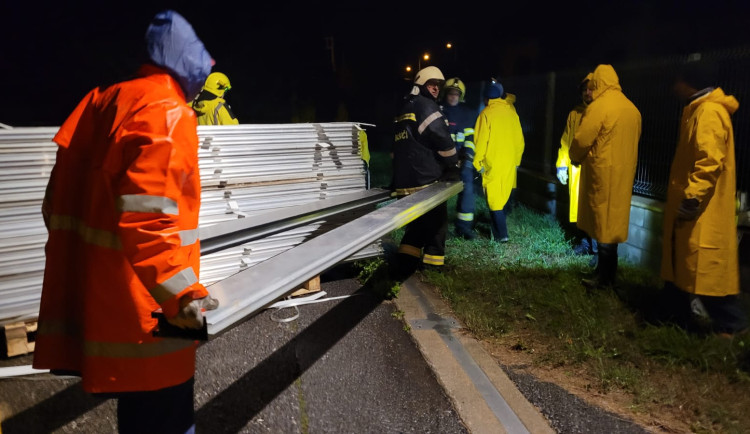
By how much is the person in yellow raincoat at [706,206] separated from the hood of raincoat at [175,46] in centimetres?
326

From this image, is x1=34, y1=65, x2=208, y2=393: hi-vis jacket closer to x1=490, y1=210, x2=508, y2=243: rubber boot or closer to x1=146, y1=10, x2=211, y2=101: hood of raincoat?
x1=146, y1=10, x2=211, y2=101: hood of raincoat

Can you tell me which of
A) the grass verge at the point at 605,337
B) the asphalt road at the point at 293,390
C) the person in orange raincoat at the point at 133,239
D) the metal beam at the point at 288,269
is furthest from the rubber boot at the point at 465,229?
the person in orange raincoat at the point at 133,239

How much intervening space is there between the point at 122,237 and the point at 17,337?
2.49 metres

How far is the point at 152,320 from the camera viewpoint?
5.69 ft

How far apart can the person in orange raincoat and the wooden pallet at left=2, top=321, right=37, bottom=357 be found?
6.14 ft

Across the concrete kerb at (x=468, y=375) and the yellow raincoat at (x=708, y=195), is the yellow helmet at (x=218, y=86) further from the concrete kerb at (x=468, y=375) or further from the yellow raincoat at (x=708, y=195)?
the yellow raincoat at (x=708, y=195)

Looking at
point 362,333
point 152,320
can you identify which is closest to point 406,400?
point 362,333

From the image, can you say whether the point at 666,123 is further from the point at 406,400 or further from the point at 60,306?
the point at 60,306

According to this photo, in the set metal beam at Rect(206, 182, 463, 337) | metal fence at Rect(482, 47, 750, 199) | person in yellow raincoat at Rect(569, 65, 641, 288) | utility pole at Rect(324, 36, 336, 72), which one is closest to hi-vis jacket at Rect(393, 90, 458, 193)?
person in yellow raincoat at Rect(569, 65, 641, 288)

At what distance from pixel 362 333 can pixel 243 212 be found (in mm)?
1460

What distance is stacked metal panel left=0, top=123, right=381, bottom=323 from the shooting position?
337 centimetres

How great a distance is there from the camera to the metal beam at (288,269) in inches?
70.6

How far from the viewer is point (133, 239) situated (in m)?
1.58

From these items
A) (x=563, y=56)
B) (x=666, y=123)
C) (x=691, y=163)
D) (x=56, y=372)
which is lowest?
(x=56, y=372)
